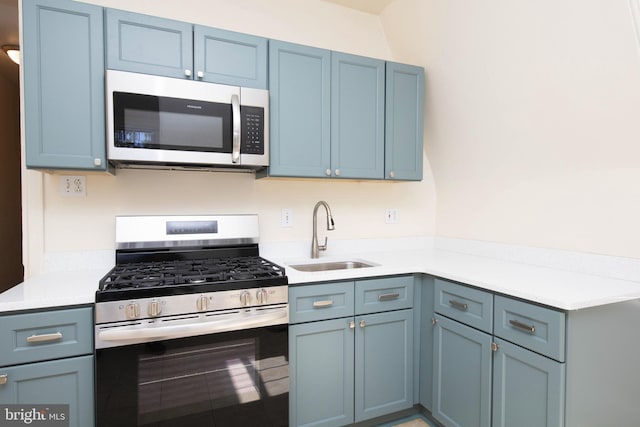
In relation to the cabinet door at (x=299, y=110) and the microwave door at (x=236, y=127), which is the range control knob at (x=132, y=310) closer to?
the microwave door at (x=236, y=127)

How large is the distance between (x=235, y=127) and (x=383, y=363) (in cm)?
156

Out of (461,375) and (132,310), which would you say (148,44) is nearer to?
(132,310)

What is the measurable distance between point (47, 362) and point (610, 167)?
2.68 m

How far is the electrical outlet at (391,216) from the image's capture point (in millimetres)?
2742

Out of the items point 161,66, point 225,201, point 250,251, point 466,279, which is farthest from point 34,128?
point 466,279

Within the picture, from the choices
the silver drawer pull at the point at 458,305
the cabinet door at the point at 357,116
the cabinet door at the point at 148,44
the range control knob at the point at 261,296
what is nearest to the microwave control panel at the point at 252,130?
the cabinet door at the point at 148,44

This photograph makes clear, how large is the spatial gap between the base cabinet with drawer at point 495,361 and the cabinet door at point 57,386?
5.59 ft

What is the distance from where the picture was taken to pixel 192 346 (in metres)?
1.53

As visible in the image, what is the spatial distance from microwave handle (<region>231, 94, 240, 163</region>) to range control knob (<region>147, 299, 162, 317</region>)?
0.81 m

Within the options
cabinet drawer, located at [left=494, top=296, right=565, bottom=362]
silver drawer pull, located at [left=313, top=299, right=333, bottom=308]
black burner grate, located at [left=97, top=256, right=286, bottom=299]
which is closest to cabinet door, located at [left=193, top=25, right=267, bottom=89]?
black burner grate, located at [left=97, top=256, right=286, bottom=299]

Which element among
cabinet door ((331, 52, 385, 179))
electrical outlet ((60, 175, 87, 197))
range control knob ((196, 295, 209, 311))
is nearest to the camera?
range control knob ((196, 295, 209, 311))

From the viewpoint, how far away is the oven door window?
1.70m

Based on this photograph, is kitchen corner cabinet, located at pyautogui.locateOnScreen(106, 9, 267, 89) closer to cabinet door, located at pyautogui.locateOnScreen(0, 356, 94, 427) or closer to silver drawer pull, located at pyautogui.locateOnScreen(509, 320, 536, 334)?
cabinet door, located at pyautogui.locateOnScreen(0, 356, 94, 427)

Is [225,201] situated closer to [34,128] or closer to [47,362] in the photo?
[34,128]
